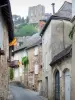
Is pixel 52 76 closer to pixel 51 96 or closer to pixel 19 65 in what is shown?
pixel 51 96

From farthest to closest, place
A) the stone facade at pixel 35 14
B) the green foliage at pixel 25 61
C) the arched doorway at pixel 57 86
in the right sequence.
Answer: the stone facade at pixel 35 14
the green foliage at pixel 25 61
the arched doorway at pixel 57 86

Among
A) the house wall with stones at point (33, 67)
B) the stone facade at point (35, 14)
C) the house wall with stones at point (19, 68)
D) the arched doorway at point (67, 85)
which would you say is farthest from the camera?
the stone facade at point (35, 14)

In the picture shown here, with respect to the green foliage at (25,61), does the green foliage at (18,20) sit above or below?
above

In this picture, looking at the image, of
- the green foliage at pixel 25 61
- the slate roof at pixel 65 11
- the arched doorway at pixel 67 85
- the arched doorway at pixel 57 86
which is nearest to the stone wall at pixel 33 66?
the green foliage at pixel 25 61

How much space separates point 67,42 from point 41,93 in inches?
310

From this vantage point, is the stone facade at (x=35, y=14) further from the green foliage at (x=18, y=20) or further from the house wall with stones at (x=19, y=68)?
the house wall with stones at (x=19, y=68)

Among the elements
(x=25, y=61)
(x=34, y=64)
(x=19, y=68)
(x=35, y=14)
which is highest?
(x=35, y=14)

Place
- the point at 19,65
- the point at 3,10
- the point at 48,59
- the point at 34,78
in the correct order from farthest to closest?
1. the point at 19,65
2. the point at 34,78
3. the point at 48,59
4. the point at 3,10

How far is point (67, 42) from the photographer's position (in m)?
29.0

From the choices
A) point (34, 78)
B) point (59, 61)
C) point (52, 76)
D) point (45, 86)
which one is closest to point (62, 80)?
point (59, 61)

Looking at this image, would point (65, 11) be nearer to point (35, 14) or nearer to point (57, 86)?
point (57, 86)

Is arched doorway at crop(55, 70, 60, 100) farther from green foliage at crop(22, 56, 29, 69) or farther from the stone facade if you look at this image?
the stone facade

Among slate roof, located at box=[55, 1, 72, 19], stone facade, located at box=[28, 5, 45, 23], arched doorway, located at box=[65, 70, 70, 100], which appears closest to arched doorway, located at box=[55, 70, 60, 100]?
arched doorway, located at box=[65, 70, 70, 100]

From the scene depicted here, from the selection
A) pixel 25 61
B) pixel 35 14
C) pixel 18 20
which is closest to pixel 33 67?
pixel 25 61
